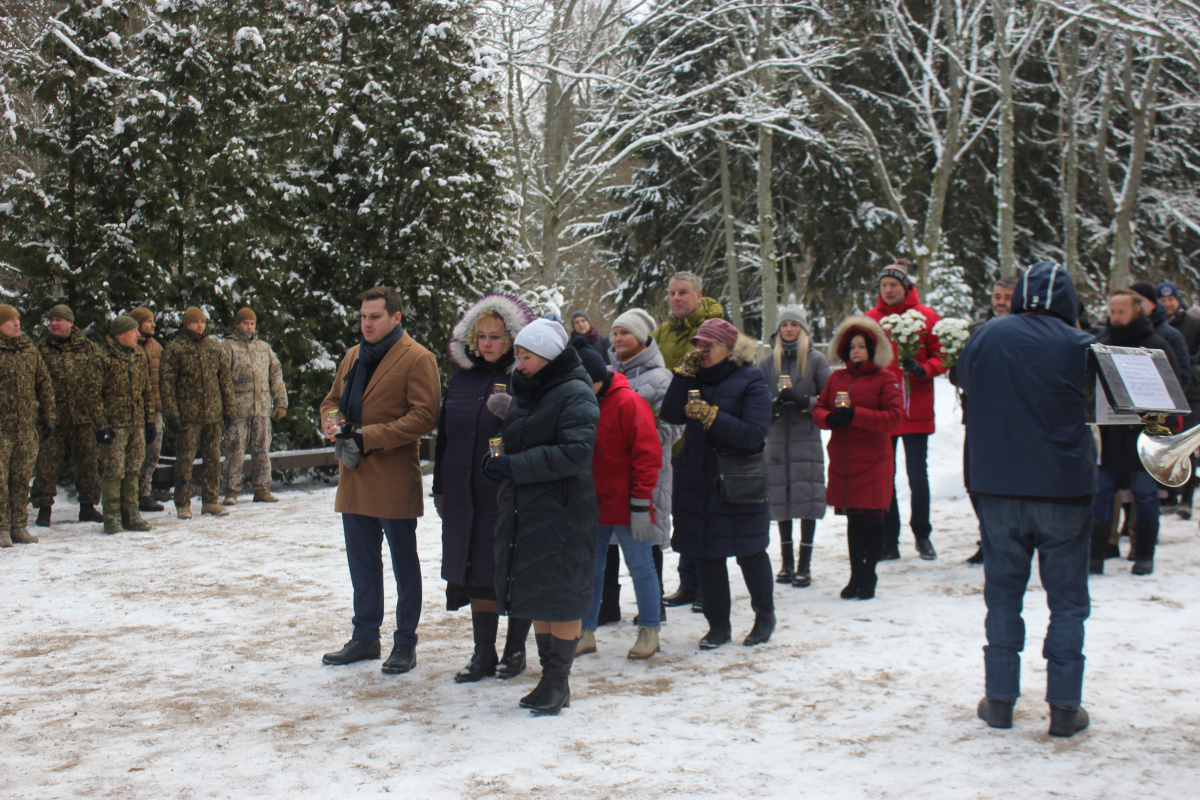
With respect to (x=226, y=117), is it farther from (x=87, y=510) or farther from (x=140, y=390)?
(x=87, y=510)

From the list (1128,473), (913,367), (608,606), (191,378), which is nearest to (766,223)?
(191,378)

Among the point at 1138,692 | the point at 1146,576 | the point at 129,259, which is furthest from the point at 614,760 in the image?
the point at 129,259

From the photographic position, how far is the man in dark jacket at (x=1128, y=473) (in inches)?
272

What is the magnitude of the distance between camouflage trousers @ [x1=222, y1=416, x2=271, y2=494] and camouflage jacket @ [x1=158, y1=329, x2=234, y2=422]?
62cm

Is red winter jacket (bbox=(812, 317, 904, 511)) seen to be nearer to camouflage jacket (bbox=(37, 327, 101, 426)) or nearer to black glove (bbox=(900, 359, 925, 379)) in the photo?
black glove (bbox=(900, 359, 925, 379))

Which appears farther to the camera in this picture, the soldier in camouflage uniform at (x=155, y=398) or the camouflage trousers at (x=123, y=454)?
the soldier in camouflage uniform at (x=155, y=398)

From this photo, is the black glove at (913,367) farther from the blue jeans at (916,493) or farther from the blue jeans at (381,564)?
the blue jeans at (381,564)

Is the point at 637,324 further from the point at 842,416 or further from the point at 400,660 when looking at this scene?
the point at 400,660

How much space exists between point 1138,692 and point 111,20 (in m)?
12.2

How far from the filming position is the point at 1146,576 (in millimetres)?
6969

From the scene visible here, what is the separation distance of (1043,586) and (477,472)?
106 inches

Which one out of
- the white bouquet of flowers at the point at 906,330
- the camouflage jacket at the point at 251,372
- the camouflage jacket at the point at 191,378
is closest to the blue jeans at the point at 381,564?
the white bouquet of flowers at the point at 906,330

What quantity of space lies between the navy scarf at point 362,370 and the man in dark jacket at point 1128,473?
496 centimetres

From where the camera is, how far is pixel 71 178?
1136cm
